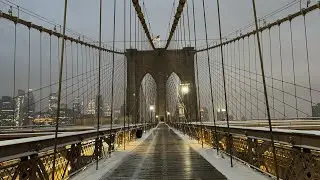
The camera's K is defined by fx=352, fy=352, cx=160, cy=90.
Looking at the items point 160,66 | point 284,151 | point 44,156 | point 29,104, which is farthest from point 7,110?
point 160,66

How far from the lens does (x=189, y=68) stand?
65500 millimetres

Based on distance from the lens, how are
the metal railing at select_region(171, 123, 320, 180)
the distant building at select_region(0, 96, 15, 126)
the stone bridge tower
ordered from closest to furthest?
the metal railing at select_region(171, 123, 320, 180), the distant building at select_region(0, 96, 15, 126), the stone bridge tower

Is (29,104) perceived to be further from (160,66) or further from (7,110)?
(160,66)

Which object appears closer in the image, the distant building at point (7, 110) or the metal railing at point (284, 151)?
the metal railing at point (284, 151)

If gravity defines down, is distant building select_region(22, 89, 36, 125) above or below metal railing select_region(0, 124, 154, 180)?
above

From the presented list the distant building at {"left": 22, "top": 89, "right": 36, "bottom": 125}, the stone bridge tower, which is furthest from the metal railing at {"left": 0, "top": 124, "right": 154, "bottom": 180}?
the stone bridge tower

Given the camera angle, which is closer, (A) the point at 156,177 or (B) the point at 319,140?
(B) the point at 319,140

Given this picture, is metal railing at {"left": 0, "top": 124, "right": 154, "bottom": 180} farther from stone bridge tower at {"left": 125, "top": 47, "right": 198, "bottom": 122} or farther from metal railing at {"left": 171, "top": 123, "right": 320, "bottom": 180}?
stone bridge tower at {"left": 125, "top": 47, "right": 198, "bottom": 122}

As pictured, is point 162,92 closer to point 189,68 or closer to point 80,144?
point 189,68

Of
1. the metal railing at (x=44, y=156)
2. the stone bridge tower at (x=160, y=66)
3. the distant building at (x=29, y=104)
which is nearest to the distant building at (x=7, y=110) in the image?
the distant building at (x=29, y=104)

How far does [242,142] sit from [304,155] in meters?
3.15

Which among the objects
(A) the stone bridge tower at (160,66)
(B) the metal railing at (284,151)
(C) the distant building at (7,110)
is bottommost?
(B) the metal railing at (284,151)

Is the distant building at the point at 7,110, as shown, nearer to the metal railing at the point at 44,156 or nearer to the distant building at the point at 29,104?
the distant building at the point at 29,104

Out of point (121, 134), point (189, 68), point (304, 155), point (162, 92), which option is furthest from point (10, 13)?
point (162, 92)
